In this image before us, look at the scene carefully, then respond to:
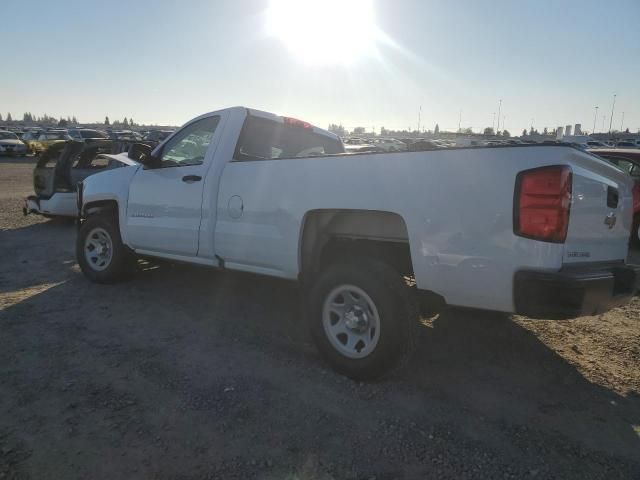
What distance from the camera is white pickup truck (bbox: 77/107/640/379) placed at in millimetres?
2693

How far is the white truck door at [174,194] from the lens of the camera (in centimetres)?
454

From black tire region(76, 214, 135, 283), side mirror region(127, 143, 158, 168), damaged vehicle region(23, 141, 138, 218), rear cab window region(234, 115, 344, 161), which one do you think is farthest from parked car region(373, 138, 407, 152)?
damaged vehicle region(23, 141, 138, 218)

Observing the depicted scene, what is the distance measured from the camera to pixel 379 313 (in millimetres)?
3160

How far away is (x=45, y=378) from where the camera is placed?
10.9 feet

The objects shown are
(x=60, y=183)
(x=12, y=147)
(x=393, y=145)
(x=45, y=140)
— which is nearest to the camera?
(x=60, y=183)

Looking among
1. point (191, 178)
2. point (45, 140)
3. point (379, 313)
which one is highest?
point (45, 140)

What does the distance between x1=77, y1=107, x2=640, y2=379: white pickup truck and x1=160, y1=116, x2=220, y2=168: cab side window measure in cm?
2

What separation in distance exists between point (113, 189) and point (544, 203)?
4581mm

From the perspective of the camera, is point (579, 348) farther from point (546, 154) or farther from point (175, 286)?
point (175, 286)

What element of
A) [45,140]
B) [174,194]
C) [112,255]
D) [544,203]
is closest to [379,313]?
[544,203]

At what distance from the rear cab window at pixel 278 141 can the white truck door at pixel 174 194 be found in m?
0.30

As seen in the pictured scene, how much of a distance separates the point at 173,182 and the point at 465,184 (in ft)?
9.96

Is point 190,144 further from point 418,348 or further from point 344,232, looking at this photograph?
point 418,348

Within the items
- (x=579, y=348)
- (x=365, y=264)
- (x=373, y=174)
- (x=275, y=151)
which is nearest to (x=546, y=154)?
(x=373, y=174)
